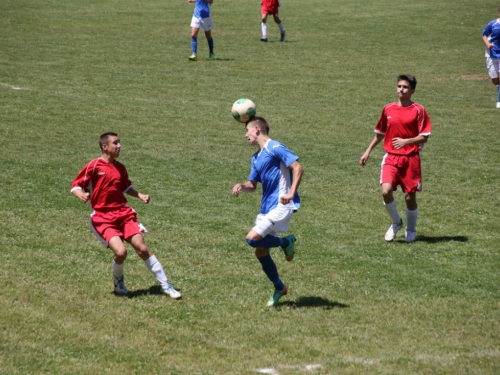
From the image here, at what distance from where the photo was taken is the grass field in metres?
6.90

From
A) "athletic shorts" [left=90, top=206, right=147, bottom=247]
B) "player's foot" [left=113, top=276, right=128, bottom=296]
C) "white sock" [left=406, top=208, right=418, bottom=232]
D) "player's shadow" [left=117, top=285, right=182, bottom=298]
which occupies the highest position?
"athletic shorts" [left=90, top=206, right=147, bottom=247]

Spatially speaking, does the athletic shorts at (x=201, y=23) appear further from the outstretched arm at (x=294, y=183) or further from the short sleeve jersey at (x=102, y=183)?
the outstretched arm at (x=294, y=183)

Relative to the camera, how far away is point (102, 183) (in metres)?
8.37

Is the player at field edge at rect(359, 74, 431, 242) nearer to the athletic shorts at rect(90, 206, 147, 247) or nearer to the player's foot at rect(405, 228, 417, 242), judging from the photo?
the player's foot at rect(405, 228, 417, 242)

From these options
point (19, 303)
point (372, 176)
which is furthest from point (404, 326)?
point (372, 176)

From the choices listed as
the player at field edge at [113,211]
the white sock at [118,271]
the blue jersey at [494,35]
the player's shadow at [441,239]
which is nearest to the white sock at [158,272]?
the player at field edge at [113,211]

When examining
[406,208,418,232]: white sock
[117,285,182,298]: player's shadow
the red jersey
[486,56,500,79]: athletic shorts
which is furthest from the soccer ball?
[486,56,500,79]: athletic shorts

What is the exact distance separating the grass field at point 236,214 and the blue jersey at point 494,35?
1554mm

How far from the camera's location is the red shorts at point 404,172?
10602 mm

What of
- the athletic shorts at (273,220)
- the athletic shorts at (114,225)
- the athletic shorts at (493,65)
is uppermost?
the athletic shorts at (493,65)

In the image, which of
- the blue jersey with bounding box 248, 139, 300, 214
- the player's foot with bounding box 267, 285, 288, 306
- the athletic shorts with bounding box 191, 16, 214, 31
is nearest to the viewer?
the blue jersey with bounding box 248, 139, 300, 214

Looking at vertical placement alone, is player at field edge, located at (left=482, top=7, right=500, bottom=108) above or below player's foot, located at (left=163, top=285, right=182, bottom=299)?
above

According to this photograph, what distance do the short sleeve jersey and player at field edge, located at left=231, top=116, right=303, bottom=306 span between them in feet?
4.56

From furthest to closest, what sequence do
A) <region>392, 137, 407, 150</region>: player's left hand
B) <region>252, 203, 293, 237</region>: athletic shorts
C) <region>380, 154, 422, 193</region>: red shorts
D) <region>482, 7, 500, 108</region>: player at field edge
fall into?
<region>482, 7, 500, 108</region>: player at field edge
<region>380, 154, 422, 193</region>: red shorts
<region>392, 137, 407, 150</region>: player's left hand
<region>252, 203, 293, 237</region>: athletic shorts
